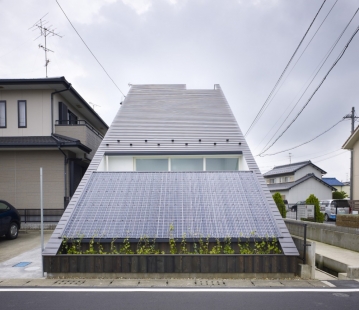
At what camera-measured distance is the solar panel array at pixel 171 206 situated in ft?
22.1

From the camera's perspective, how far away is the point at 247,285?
18.5 feet

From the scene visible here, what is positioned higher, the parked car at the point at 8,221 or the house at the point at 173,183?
the house at the point at 173,183

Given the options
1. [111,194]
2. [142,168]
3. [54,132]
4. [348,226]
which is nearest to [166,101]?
[142,168]

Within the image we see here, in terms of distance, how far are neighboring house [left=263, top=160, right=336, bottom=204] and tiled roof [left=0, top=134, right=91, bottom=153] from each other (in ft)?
83.1

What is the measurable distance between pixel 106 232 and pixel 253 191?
4174 mm

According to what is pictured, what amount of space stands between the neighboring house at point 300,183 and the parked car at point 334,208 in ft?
28.9

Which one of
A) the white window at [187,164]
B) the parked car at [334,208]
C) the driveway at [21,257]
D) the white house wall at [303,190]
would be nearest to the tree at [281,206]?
the parked car at [334,208]

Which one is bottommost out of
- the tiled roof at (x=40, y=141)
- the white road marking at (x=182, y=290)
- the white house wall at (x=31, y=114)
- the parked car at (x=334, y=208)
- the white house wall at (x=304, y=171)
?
the parked car at (x=334, y=208)

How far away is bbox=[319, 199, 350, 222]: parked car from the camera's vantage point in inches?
747

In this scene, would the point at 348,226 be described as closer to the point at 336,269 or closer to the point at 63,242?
the point at 336,269

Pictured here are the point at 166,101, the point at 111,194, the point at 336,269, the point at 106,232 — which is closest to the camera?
the point at 106,232

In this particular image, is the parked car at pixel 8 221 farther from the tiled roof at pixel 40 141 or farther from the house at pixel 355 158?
the house at pixel 355 158

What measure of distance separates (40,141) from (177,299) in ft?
35.6

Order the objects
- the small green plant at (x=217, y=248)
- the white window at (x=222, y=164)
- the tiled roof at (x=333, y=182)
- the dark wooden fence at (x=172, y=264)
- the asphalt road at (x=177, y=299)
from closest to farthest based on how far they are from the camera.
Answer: the asphalt road at (x=177, y=299) < the dark wooden fence at (x=172, y=264) < the small green plant at (x=217, y=248) < the white window at (x=222, y=164) < the tiled roof at (x=333, y=182)
